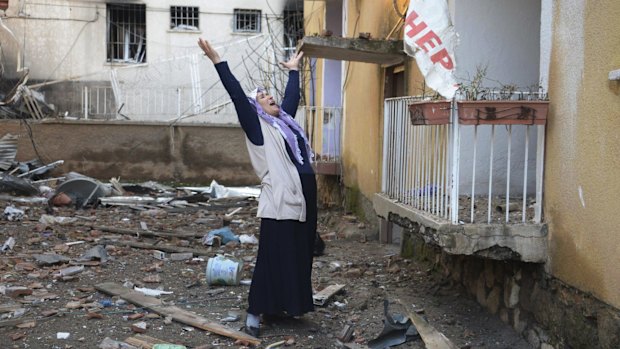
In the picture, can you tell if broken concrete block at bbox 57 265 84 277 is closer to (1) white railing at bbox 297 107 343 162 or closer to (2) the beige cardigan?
(2) the beige cardigan

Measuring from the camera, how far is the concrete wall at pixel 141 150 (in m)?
16.8

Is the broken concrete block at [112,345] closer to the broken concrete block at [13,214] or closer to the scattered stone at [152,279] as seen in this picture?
the scattered stone at [152,279]

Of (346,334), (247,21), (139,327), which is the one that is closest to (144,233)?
(139,327)

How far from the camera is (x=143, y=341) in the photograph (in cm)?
515

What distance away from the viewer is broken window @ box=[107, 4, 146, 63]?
22500 mm

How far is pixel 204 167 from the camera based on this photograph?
17.2 meters

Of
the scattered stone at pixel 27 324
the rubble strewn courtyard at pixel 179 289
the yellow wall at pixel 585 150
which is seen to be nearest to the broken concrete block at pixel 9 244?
the rubble strewn courtyard at pixel 179 289

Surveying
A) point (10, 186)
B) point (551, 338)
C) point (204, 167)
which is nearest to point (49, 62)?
point (204, 167)

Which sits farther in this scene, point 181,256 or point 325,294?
point 181,256

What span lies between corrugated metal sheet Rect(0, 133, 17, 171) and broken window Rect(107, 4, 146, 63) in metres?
6.97

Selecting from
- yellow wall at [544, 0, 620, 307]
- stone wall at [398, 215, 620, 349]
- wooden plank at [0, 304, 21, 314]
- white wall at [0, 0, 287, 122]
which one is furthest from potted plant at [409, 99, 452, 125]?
white wall at [0, 0, 287, 122]

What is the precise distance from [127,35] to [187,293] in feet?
57.6

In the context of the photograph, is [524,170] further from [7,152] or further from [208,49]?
[7,152]

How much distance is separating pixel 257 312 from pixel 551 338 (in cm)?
211
